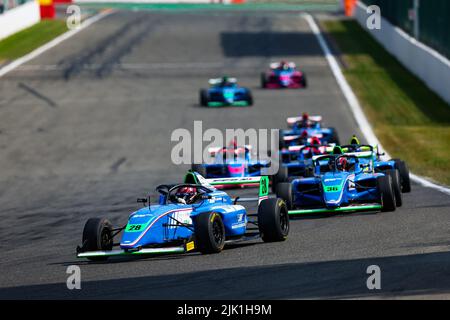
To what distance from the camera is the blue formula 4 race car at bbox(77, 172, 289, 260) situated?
1588cm

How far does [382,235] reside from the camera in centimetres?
1716

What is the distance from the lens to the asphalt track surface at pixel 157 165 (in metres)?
13.7

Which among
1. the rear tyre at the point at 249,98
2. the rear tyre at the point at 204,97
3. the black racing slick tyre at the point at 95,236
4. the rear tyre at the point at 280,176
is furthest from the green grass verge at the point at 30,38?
the black racing slick tyre at the point at 95,236

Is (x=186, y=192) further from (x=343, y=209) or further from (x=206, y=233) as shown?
(x=343, y=209)

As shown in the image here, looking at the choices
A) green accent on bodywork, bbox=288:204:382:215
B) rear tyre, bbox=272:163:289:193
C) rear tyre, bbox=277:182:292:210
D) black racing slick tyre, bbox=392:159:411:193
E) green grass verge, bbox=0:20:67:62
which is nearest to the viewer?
green accent on bodywork, bbox=288:204:382:215

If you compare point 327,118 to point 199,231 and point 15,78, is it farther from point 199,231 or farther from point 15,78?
point 199,231

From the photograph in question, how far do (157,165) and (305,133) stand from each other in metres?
4.75

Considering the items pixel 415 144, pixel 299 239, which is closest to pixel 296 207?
pixel 299 239

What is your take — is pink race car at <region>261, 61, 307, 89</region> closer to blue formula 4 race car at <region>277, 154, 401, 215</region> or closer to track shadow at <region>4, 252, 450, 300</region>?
blue formula 4 race car at <region>277, 154, 401, 215</region>

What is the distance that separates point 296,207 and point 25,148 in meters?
15.6

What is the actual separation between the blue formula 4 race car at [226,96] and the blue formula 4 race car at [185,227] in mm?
23673

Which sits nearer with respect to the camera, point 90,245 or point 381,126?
point 90,245

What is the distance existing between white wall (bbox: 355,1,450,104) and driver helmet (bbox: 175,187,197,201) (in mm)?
22080

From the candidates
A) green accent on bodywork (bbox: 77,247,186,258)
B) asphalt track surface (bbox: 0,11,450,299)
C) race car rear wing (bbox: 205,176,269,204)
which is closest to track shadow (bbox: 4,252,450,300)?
asphalt track surface (bbox: 0,11,450,299)
